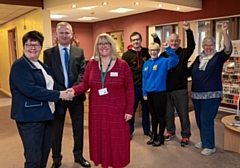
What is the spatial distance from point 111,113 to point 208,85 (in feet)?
4.31

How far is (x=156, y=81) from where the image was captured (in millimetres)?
3029

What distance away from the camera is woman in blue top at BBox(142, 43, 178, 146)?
3.01 metres

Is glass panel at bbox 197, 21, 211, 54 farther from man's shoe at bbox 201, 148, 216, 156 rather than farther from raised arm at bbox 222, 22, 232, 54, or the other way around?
man's shoe at bbox 201, 148, 216, 156

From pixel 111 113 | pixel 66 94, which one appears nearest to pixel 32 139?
pixel 66 94

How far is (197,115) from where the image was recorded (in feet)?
10.1

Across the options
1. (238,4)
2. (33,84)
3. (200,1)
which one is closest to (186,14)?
(200,1)

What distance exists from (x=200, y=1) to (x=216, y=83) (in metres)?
3.34

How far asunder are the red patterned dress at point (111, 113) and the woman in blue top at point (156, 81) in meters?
0.88

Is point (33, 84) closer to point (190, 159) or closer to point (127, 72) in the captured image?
point (127, 72)

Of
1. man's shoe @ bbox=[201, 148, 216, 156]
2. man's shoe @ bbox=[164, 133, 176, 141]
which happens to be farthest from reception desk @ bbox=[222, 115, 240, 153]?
man's shoe @ bbox=[164, 133, 176, 141]

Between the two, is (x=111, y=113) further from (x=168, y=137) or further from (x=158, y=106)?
(x=168, y=137)

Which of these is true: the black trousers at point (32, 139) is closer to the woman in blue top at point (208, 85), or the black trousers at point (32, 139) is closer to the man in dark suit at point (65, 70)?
the man in dark suit at point (65, 70)

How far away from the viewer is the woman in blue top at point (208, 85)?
9.21 ft

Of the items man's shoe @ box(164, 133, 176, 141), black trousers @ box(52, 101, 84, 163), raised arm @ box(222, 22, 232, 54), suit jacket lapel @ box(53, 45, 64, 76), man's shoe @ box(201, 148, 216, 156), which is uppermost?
raised arm @ box(222, 22, 232, 54)
